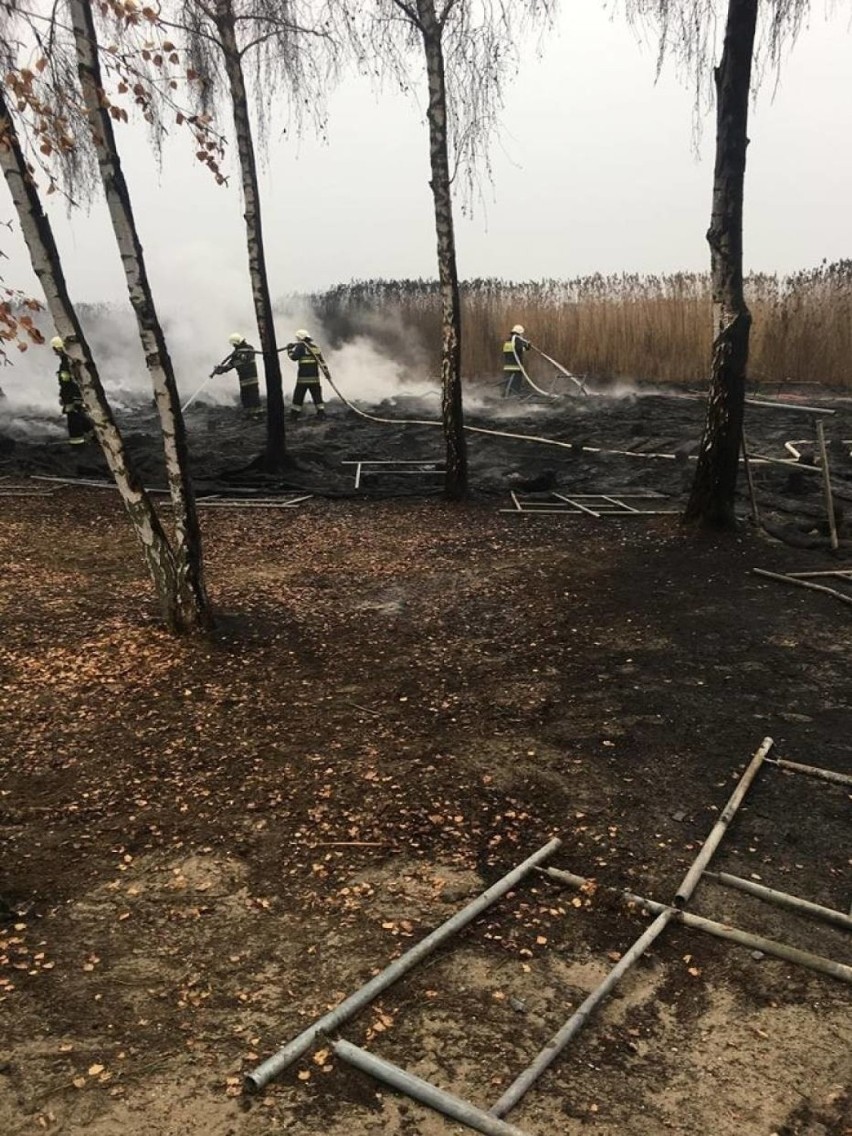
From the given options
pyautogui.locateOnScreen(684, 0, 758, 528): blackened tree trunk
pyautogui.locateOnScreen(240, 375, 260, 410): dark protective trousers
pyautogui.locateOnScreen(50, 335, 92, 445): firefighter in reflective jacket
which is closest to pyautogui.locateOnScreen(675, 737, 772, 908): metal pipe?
pyautogui.locateOnScreen(684, 0, 758, 528): blackened tree trunk

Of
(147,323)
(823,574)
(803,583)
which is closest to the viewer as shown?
(147,323)

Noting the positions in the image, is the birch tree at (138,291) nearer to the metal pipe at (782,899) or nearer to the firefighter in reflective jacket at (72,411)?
the metal pipe at (782,899)

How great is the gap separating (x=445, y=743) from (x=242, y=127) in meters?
10.9

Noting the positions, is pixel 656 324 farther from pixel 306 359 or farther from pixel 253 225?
pixel 253 225

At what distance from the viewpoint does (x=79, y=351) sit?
→ 5.29 m

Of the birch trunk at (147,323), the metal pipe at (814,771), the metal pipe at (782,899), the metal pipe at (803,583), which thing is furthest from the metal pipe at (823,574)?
the birch trunk at (147,323)

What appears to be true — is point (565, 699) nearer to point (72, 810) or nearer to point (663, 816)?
point (663, 816)

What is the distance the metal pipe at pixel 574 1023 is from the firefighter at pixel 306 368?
13.9 meters

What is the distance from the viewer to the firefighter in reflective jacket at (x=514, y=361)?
17766mm

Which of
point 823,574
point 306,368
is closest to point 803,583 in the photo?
point 823,574

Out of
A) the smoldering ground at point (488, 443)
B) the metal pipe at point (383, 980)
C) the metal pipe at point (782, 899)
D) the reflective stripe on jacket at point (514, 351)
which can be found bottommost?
the metal pipe at point (782, 899)

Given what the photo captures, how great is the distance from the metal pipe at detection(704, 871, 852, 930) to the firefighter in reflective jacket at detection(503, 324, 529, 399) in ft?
50.3

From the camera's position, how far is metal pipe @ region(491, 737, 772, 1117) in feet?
7.37

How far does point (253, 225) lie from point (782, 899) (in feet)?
38.6
